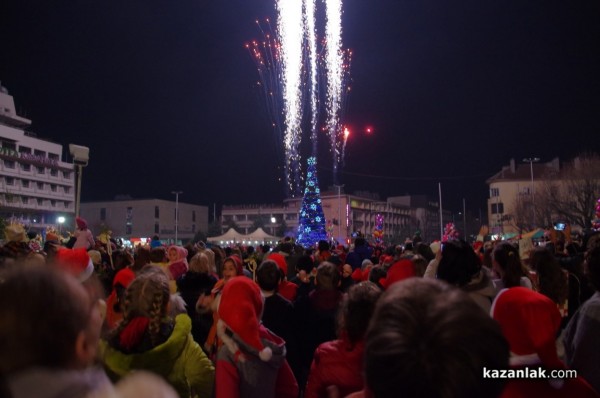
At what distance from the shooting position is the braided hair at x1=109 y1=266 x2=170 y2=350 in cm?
375

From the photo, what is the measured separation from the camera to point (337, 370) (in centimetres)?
359

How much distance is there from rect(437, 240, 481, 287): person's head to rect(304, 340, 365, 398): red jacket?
1.35 meters

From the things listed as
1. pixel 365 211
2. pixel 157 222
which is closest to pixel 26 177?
pixel 157 222

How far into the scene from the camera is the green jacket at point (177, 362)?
3676 mm

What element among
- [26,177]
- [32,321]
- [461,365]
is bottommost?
[461,365]

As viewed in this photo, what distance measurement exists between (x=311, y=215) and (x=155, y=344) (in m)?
28.9

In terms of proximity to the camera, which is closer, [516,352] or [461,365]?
[461,365]

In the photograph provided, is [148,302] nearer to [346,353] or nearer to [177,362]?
[177,362]

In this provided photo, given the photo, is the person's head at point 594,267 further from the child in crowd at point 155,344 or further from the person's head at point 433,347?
the child in crowd at point 155,344

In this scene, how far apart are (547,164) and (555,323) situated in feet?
322

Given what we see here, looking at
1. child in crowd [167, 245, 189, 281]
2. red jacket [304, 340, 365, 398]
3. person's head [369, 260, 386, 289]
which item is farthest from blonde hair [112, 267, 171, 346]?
person's head [369, 260, 386, 289]

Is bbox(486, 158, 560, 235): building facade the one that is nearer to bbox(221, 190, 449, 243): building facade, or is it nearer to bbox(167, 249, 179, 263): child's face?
bbox(221, 190, 449, 243): building facade

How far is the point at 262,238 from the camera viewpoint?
5238cm

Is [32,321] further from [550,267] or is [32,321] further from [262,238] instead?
[262,238]
